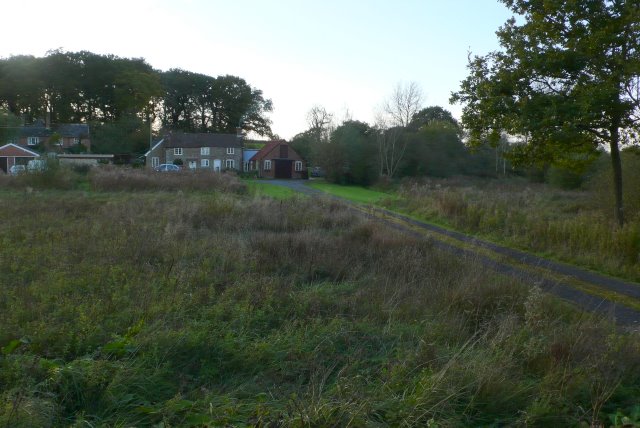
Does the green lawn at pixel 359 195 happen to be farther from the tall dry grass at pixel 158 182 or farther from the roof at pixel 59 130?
the roof at pixel 59 130

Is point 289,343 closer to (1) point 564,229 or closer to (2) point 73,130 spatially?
(1) point 564,229

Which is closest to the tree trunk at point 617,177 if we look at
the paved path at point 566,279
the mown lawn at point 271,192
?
the paved path at point 566,279

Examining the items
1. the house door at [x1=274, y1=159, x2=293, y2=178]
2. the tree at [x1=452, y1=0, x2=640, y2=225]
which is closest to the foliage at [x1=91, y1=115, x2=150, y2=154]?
the house door at [x1=274, y1=159, x2=293, y2=178]

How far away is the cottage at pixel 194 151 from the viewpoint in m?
68.4

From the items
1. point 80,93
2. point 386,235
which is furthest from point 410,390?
point 80,93

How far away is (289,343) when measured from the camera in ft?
20.5

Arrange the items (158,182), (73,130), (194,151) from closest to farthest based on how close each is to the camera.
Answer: (158,182) → (194,151) → (73,130)

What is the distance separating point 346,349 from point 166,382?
81.2 inches

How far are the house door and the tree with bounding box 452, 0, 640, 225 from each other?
53316mm

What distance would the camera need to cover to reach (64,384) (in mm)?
4812

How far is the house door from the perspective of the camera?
67875 mm

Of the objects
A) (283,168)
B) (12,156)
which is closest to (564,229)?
(283,168)

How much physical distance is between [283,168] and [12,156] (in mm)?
29373

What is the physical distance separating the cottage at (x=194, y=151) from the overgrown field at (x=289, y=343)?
5838 cm
